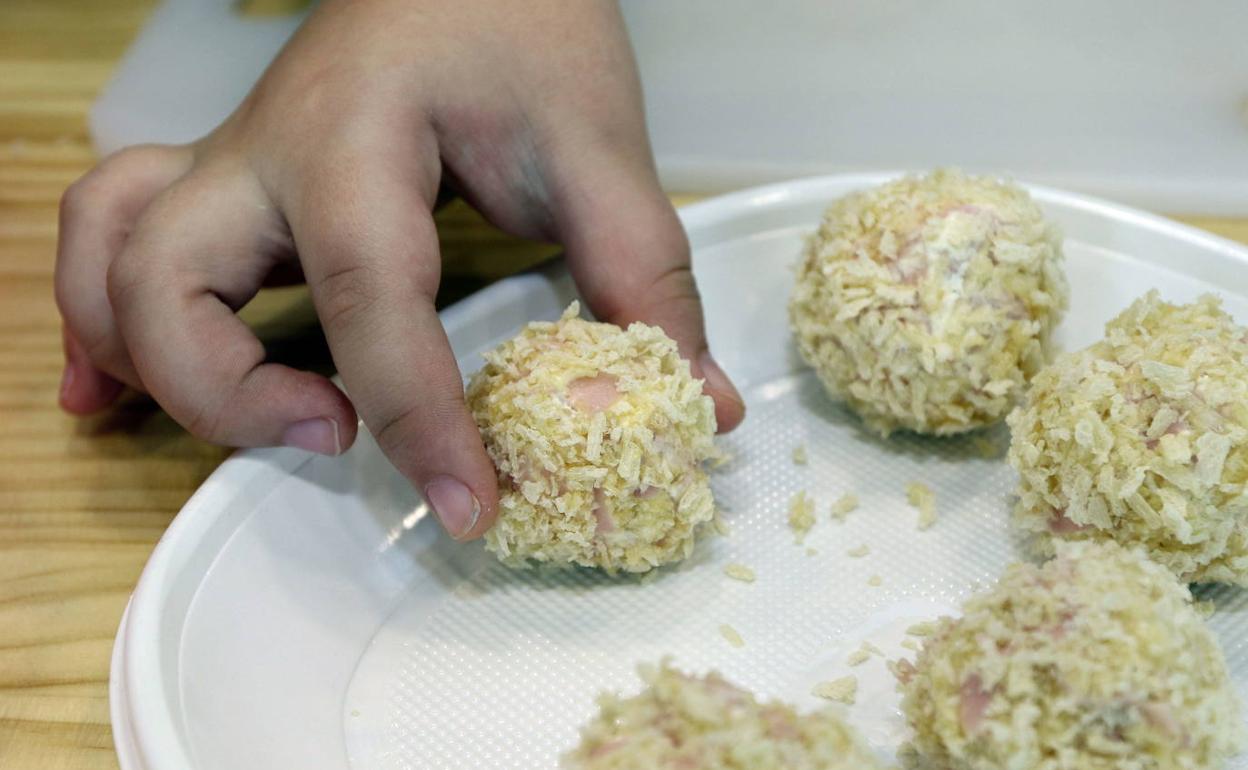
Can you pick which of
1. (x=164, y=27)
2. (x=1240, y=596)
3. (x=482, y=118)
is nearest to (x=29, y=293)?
(x=164, y=27)

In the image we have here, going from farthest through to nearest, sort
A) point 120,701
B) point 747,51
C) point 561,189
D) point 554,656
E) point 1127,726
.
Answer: point 747,51 → point 561,189 → point 554,656 → point 120,701 → point 1127,726

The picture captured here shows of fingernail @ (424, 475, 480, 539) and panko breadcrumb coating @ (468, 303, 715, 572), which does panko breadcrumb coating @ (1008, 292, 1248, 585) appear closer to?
panko breadcrumb coating @ (468, 303, 715, 572)

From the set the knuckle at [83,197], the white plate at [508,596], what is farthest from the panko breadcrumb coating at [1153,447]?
the knuckle at [83,197]

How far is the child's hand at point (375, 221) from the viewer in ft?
3.10

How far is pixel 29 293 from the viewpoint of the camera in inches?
56.3

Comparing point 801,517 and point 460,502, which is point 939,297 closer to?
point 801,517

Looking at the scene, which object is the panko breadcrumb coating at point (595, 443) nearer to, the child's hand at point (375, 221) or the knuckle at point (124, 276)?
the child's hand at point (375, 221)

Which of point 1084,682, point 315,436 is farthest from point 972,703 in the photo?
point 315,436

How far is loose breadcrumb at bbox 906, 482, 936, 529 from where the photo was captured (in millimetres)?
1073

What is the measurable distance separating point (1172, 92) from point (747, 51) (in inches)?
21.2

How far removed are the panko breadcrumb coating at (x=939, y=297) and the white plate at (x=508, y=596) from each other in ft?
0.35

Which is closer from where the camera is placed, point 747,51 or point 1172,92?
point 1172,92

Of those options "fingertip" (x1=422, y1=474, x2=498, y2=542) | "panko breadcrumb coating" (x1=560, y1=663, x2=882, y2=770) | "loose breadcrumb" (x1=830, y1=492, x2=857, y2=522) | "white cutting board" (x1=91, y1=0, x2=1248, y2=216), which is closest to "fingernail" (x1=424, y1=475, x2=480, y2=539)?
"fingertip" (x1=422, y1=474, x2=498, y2=542)

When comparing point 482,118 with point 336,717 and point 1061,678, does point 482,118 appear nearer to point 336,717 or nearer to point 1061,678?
point 336,717
